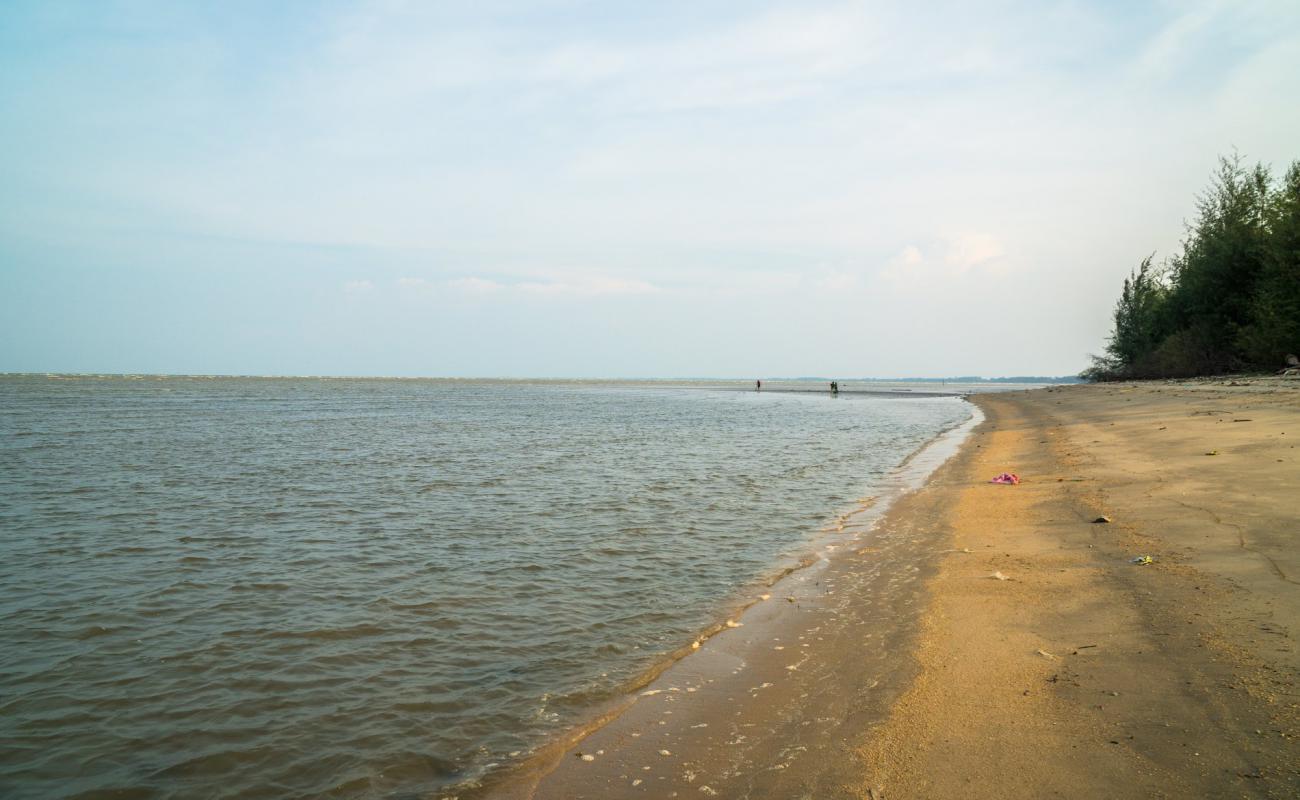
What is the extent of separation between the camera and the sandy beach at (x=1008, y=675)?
12.2 ft

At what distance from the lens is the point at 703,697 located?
5348 millimetres

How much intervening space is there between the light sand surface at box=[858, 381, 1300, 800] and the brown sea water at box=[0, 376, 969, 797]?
8.54 ft

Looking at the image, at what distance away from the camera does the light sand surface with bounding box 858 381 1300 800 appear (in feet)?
11.8

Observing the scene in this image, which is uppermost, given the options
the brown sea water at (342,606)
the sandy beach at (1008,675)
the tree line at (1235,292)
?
the tree line at (1235,292)

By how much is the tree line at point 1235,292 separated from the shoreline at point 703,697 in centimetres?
3978

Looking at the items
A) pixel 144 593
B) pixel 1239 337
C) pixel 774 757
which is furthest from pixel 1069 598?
pixel 1239 337

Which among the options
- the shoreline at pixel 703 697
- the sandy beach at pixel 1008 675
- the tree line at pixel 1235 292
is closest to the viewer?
the sandy beach at pixel 1008 675

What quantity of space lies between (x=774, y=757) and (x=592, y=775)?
120cm

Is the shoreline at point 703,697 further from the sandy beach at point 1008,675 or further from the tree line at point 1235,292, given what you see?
the tree line at point 1235,292

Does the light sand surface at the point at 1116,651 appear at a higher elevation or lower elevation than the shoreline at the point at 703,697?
higher

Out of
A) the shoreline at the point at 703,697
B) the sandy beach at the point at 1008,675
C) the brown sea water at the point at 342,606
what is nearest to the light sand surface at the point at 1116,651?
the sandy beach at the point at 1008,675

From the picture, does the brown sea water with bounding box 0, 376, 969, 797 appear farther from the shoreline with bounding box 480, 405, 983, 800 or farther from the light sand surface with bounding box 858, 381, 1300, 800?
the light sand surface with bounding box 858, 381, 1300, 800

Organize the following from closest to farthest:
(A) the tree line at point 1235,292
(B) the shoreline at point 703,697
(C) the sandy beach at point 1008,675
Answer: (C) the sandy beach at point 1008,675, (B) the shoreline at point 703,697, (A) the tree line at point 1235,292

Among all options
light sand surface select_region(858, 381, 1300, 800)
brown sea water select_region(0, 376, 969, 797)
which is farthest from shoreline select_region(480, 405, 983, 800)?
light sand surface select_region(858, 381, 1300, 800)
